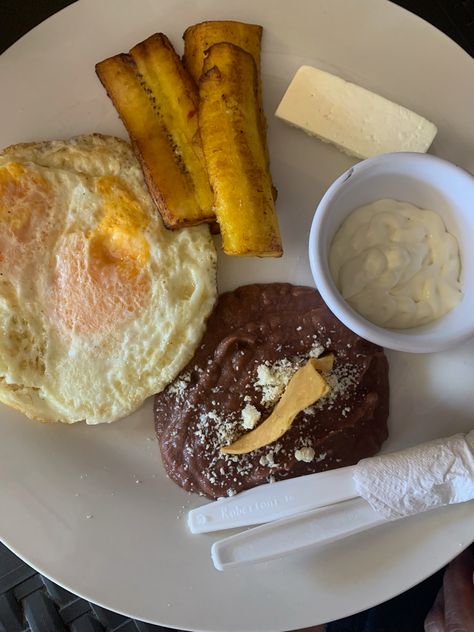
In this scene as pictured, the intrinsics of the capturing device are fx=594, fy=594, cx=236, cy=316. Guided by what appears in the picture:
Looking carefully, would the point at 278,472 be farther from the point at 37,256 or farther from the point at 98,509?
the point at 37,256

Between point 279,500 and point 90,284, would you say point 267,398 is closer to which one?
point 279,500

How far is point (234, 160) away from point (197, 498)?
997 millimetres

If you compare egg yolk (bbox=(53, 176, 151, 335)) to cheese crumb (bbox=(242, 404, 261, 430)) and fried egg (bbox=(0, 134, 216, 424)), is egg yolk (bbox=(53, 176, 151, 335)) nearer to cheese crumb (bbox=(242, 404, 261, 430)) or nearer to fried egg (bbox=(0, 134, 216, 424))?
fried egg (bbox=(0, 134, 216, 424))

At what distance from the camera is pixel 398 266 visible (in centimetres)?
151

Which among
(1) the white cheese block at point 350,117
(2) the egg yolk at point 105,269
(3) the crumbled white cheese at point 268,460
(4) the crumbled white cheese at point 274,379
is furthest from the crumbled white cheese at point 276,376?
(1) the white cheese block at point 350,117

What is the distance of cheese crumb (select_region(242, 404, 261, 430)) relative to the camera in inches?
64.6

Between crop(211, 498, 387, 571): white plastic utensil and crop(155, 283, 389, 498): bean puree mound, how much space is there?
12cm

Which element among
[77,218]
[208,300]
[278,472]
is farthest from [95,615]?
[77,218]

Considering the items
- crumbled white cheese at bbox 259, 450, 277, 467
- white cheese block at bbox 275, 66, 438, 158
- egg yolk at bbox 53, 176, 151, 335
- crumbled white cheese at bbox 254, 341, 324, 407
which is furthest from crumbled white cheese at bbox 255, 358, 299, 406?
white cheese block at bbox 275, 66, 438, 158

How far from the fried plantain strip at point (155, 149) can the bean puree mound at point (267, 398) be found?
12.7 inches

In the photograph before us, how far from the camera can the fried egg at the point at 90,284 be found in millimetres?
1667

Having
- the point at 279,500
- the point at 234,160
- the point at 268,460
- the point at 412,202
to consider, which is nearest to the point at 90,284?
the point at 234,160

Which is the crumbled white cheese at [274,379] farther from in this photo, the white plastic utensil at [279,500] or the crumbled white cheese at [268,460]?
the white plastic utensil at [279,500]

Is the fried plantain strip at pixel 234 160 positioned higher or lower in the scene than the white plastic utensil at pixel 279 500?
higher
